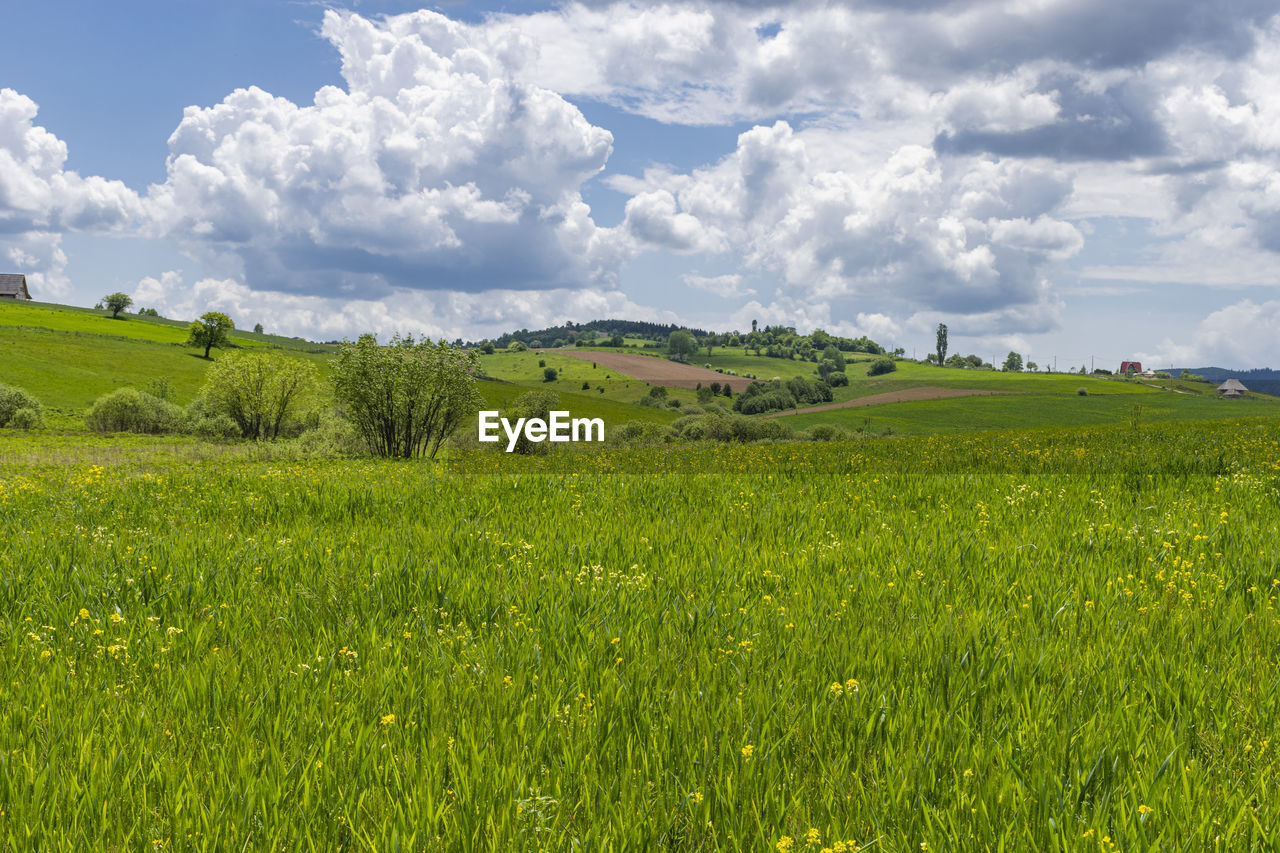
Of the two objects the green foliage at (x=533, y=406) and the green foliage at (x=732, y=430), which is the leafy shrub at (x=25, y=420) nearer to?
the green foliage at (x=533, y=406)

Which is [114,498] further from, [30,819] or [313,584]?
[30,819]

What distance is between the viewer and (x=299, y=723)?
333 centimetres

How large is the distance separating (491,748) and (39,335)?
474 feet

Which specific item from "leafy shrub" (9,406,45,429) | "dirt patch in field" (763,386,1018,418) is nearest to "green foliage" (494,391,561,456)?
"leafy shrub" (9,406,45,429)

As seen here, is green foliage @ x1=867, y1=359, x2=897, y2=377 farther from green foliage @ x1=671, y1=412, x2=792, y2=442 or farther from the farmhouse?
the farmhouse

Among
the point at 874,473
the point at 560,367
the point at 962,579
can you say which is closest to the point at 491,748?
the point at 962,579

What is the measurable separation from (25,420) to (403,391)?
5735 cm

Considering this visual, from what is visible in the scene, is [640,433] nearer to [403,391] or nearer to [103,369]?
[403,391]

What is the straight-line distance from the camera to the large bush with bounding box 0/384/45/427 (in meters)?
67.9

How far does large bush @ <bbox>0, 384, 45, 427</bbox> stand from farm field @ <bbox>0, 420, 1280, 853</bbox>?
270 ft

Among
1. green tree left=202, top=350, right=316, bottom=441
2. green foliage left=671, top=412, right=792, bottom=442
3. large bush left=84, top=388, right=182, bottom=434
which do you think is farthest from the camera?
large bush left=84, top=388, right=182, bottom=434

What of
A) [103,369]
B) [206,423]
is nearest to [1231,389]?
[206,423]

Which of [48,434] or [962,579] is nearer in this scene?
[962,579]

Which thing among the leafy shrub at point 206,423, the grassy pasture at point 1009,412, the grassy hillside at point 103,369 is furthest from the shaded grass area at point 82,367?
the grassy pasture at point 1009,412
